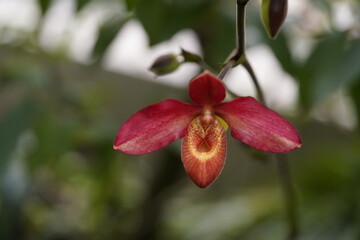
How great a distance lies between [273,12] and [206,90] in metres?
0.08

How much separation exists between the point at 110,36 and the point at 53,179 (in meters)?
0.98

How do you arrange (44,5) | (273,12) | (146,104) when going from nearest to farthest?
(273,12) < (44,5) < (146,104)

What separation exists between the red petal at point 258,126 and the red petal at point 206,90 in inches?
0.4

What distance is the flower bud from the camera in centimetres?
40

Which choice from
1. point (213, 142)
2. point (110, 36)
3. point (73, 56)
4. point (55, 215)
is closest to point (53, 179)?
point (55, 215)

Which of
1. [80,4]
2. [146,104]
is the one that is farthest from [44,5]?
[146,104]

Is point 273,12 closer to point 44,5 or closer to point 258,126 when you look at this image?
Result: point 258,126

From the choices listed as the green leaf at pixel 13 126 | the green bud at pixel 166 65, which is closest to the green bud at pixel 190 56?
the green bud at pixel 166 65

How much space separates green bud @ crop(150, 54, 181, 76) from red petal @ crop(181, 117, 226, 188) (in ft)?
0.24

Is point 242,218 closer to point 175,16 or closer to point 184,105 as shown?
point 175,16

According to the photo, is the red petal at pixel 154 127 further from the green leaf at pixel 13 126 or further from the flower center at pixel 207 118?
the green leaf at pixel 13 126

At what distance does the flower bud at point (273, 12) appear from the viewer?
40cm

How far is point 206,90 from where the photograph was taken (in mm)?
410

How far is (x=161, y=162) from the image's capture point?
1.29m
